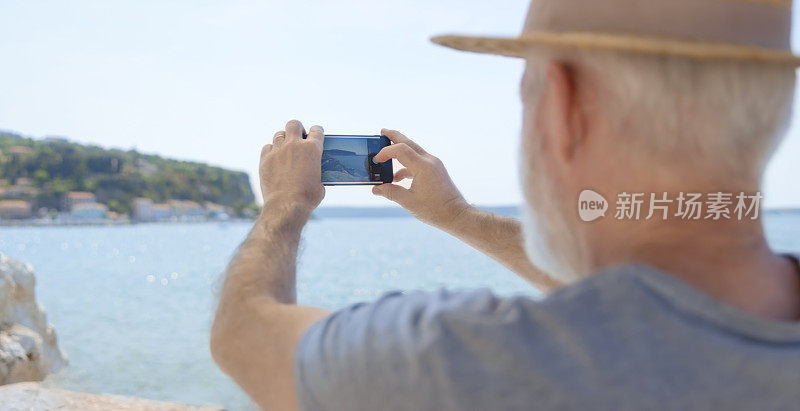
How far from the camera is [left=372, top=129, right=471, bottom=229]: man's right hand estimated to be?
155 cm

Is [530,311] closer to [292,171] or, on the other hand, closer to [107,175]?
[292,171]

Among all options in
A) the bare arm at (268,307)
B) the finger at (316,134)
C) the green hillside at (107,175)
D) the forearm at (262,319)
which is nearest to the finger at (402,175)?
the finger at (316,134)

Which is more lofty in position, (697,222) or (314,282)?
(697,222)

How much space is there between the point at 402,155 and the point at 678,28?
2.84ft

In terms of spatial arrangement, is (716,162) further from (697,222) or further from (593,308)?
(593,308)

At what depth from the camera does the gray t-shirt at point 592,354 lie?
0.68m

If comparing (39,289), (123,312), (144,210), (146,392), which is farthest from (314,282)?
(144,210)

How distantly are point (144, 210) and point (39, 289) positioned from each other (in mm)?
37174

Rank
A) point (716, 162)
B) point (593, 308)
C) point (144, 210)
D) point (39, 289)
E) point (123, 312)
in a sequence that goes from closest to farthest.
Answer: point (593, 308)
point (716, 162)
point (123, 312)
point (39, 289)
point (144, 210)

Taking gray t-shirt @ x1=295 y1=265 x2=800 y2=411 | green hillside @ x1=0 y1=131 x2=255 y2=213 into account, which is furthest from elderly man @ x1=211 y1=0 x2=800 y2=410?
green hillside @ x1=0 y1=131 x2=255 y2=213

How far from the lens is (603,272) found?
0.72 meters

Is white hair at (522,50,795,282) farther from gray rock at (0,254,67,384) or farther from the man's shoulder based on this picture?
gray rock at (0,254,67,384)

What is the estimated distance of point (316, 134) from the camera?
1350 millimetres

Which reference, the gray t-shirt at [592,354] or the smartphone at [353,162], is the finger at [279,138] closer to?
the smartphone at [353,162]
